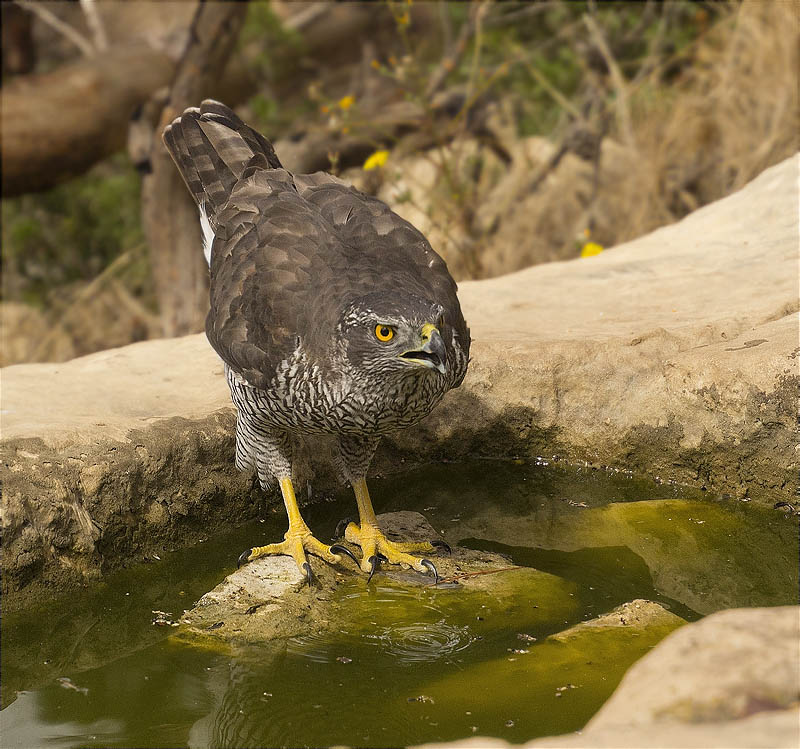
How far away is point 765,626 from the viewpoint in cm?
244

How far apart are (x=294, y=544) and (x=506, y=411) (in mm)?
1297

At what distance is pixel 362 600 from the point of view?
3758mm

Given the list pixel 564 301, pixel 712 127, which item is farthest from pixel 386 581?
pixel 712 127

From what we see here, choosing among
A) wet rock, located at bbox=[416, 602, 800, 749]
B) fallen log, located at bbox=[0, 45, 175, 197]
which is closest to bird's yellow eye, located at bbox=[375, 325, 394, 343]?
wet rock, located at bbox=[416, 602, 800, 749]

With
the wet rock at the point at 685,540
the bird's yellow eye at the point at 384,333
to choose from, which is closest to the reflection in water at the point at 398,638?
the wet rock at the point at 685,540

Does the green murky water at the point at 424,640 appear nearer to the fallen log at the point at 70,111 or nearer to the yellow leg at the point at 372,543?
the yellow leg at the point at 372,543

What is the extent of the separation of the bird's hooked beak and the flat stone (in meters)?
1.31

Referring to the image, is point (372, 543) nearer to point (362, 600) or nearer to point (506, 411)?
point (362, 600)

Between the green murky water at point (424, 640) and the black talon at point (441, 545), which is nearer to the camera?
the green murky water at point (424, 640)

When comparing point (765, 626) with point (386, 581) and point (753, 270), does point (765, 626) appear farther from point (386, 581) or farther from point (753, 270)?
point (753, 270)

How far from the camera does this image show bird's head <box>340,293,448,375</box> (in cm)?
320

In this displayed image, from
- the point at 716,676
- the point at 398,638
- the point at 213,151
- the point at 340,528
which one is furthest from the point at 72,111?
the point at 716,676

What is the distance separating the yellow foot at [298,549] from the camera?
12.9 feet

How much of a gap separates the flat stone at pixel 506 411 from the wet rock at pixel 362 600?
0.52 metres
